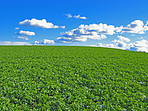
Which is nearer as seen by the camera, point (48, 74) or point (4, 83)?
point (4, 83)

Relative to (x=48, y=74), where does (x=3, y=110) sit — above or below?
below

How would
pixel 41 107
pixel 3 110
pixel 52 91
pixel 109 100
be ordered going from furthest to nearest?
pixel 52 91 < pixel 109 100 < pixel 41 107 < pixel 3 110

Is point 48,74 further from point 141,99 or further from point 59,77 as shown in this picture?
point 141,99

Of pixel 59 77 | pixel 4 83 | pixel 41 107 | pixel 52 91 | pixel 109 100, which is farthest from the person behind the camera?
pixel 59 77

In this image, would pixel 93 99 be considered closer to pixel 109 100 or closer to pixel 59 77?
pixel 109 100

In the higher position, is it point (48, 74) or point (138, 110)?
point (48, 74)

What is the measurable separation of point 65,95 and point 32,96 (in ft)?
7.06

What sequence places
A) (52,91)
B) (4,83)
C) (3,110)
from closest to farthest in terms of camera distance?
1. (3,110)
2. (52,91)
3. (4,83)

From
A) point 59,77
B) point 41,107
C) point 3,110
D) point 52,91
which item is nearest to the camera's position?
point 3,110

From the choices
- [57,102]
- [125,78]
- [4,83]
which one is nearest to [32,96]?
[57,102]

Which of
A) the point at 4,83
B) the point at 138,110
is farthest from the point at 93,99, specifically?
the point at 4,83

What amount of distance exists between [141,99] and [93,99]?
3176 millimetres

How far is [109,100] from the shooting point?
8.54m

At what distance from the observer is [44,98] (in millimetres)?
8539
